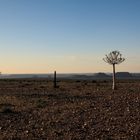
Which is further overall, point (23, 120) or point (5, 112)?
point (5, 112)

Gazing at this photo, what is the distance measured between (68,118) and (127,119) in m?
3.23

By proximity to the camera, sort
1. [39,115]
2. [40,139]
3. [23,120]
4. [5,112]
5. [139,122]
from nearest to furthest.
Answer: [40,139] → [139,122] → [23,120] → [39,115] → [5,112]

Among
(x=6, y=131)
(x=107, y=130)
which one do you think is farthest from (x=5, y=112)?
(x=107, y=130)

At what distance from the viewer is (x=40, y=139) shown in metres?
16.8

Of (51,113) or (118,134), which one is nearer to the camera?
(118,134)

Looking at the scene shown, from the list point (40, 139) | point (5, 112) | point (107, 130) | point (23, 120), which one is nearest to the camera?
point (40, 139)

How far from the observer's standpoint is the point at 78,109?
2606 cm

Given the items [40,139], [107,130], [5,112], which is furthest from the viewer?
[5,112]

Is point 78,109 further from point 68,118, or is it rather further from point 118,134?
point 118,134

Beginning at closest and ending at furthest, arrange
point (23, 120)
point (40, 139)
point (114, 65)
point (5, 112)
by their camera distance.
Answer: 1. point (40, 139)
2. point (23, 120)
3. point (5, 112)
4. point (114, 65)

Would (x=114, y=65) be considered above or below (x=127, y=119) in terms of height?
above

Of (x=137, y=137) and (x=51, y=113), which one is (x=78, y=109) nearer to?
(x=51, y=113)

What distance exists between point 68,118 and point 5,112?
4991 mm

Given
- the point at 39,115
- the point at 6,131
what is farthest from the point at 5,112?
the point at 6,131
